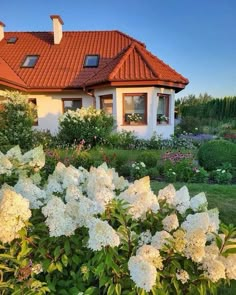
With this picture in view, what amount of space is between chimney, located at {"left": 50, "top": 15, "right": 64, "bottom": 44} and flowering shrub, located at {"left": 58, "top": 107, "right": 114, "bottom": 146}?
269 inches

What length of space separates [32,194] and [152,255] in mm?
1043

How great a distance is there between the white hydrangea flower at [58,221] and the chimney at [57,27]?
15.5 metres

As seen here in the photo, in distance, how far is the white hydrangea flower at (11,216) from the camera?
1.64m

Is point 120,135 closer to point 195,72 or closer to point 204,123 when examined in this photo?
point 195,72

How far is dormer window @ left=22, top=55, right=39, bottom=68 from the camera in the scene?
47.2 ft

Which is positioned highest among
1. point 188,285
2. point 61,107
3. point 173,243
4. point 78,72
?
point 78,72

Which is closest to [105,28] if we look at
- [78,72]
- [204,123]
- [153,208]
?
[78,72]

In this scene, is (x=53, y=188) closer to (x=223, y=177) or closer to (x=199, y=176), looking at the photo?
(x=199, y=176)

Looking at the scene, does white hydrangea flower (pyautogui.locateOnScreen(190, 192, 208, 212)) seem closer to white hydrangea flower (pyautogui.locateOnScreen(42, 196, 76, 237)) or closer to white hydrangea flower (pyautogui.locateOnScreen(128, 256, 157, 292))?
white hydrangea flower (pyautogui.locateOnScreen(128, 256, 157, 292))

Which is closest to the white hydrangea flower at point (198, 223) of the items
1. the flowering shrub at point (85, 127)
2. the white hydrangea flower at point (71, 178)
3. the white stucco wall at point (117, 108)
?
the white hydrangea flower at point (71, 178)

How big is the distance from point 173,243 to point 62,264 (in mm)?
749

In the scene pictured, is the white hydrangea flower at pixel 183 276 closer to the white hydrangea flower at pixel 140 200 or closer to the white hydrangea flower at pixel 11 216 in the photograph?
the white hydrangea flower at pixel 140 200

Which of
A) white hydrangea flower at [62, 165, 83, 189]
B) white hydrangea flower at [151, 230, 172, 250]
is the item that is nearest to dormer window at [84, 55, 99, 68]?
white hydrangea flower at [62, 165, 83, 189]

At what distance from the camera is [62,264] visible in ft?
5.90
